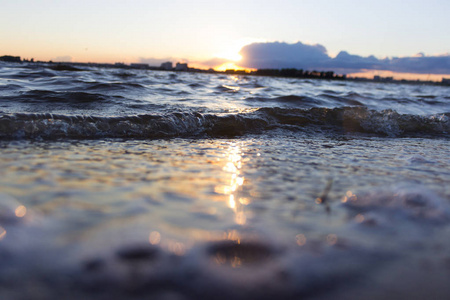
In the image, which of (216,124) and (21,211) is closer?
(21,211)

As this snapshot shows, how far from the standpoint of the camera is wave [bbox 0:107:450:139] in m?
3.46

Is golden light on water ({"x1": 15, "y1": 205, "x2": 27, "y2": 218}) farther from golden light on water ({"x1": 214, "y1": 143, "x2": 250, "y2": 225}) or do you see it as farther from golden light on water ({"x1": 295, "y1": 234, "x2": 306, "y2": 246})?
golden light on water ({"x1": 295, "y1": 234, "x2": 306, "y2": 246})

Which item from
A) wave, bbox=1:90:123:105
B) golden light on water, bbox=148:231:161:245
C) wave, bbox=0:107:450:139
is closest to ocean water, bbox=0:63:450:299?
golden light on water, bbox=148:231:161:245

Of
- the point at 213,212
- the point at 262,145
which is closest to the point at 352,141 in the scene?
the point at 262,145

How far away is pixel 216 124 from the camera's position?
14.9 ft

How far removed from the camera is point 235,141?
3881mm

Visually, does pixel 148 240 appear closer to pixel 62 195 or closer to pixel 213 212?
pixel 213 212

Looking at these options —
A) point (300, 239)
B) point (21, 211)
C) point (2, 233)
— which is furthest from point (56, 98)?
point (300, 239)

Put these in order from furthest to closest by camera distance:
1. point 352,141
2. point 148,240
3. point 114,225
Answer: point 352,141
point 114,225
point 148,240

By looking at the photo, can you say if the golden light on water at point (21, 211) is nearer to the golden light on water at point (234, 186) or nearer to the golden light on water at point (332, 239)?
the golden light on water at point (234, 186)

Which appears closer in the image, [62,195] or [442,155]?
[62,195]

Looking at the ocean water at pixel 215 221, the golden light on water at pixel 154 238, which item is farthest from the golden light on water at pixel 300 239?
the golden light on water at pixel 154 238

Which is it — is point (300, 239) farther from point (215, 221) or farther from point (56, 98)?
point (56, 98)

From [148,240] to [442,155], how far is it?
3.56 meters
